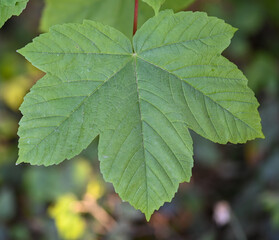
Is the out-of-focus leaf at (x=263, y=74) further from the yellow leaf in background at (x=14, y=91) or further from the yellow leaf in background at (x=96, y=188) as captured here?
the yellow leaf in background at (x=14, y=91)

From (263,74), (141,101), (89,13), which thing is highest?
(89,13)

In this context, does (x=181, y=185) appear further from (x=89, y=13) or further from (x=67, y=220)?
(x=89, y=13)

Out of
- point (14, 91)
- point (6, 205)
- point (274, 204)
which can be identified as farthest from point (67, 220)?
point (274, 204)

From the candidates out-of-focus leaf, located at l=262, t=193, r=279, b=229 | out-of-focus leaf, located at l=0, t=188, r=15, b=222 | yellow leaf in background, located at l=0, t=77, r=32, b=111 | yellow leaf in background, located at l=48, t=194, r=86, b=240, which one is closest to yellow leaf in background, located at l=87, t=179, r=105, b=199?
yellow leaf in background, located at l=48, t=194, r=86, b=240

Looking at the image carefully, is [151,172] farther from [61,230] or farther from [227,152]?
[227,152]

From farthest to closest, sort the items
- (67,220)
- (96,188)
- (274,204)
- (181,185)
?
(181,185), (96,188), (67,220), (274,204)

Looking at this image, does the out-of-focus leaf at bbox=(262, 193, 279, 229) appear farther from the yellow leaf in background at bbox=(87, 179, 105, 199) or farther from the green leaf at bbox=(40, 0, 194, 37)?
the green leaf at bbox=(40, 0, 194, 37)
